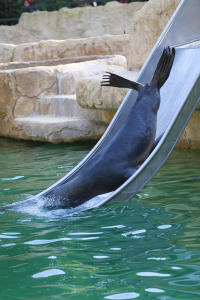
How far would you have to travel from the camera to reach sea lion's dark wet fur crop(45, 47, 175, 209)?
3438 millimetres

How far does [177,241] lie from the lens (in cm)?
268

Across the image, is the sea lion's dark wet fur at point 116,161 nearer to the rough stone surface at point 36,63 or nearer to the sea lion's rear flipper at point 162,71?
the sea lion's rear flipper at point 162,71

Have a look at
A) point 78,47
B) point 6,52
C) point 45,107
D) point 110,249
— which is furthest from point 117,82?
point 6,52

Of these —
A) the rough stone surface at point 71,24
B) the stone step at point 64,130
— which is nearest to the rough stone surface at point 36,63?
the stone step at point 64,130

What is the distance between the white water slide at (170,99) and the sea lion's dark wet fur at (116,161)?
0.33 feet

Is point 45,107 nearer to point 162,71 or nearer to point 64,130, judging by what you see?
point 64,130

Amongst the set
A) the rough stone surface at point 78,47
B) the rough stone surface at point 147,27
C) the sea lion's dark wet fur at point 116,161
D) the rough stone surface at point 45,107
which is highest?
the rough stone surface at point 78,47

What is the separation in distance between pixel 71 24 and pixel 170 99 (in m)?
14.7

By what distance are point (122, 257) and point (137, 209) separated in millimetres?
938

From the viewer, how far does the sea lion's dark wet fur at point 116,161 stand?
344 centimetres

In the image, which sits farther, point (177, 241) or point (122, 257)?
point (177, 241)

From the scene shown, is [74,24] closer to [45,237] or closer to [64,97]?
[64,97]

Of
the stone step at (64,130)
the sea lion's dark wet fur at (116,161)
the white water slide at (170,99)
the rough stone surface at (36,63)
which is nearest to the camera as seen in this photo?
the white water slide at (170,99)

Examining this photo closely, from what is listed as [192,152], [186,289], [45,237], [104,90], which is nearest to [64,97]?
[104,90]
